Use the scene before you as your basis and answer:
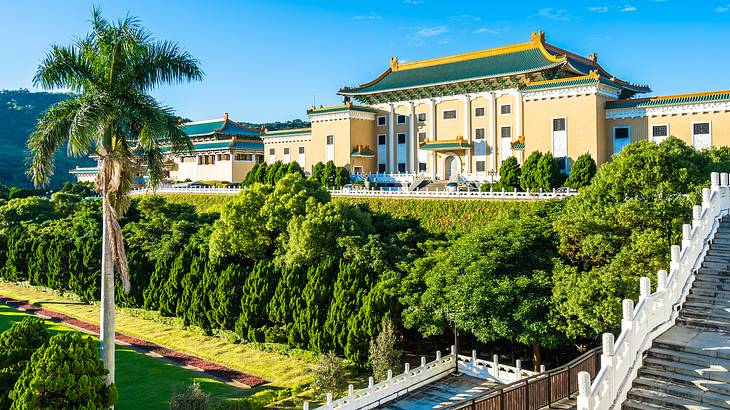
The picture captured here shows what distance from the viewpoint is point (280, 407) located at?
16438 millimetres

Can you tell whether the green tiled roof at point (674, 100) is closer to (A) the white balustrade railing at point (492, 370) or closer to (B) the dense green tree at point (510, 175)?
(B) the dense green tree at point (510, 175)

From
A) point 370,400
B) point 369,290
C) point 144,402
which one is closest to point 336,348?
point 369,290

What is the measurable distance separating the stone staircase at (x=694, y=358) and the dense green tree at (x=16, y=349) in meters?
9.84

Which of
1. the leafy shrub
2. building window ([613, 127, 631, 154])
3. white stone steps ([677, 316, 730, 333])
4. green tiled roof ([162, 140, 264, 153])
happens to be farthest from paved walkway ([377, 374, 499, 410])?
green tiled roof ([162, 140, 264, 153])

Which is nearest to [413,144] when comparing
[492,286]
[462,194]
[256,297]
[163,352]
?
[462,194]

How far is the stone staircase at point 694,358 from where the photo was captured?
8047mm

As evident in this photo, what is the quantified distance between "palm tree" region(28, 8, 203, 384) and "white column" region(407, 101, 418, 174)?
103ft

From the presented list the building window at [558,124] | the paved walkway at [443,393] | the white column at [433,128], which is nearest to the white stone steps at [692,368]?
the paved walkway at [443,393]

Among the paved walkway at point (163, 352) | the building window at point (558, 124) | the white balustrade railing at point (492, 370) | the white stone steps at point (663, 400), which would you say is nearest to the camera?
the white stone steps at point (663, 400)

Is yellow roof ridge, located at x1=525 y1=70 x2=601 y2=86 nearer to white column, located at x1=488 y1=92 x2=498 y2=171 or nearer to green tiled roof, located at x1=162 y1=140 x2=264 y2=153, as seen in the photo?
white column, located at x1=488 y1=92 x2=498 y2=171

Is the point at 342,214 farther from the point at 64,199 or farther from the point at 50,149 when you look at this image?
the point at 64,199

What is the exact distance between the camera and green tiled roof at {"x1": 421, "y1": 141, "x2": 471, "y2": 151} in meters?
38.4

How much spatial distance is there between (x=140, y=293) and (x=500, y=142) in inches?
882

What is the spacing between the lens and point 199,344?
23359mm
